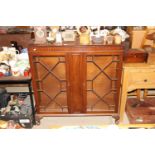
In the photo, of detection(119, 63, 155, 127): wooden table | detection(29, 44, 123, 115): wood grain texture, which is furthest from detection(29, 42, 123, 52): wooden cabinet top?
detection(119, 63, 155, 127): wooden table

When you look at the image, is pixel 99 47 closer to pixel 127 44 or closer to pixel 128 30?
pixel 127 44

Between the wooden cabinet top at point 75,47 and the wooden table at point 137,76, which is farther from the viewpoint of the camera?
the wooden table at point 137,76

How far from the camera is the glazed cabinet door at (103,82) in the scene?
2244 millimetres

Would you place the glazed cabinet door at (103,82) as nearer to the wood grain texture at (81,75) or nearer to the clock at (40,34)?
the wood grain texture at (81,75)

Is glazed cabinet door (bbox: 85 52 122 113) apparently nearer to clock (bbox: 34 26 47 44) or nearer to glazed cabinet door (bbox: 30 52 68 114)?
glazed cabinet door (bbox: 30 52 68 114)

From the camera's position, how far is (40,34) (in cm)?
220

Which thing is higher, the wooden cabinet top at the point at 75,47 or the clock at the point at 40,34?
the clock at the point at 40,34

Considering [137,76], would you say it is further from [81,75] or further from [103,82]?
[81,75]

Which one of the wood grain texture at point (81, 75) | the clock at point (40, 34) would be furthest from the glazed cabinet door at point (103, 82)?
the clock at point (40, 34)

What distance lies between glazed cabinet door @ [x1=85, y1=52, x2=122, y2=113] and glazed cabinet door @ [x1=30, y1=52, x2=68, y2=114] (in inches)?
11.0

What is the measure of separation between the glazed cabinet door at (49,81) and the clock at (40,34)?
0.49 ft

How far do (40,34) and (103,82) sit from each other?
0.85 meters

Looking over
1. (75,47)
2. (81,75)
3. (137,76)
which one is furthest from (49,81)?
(137,76)
